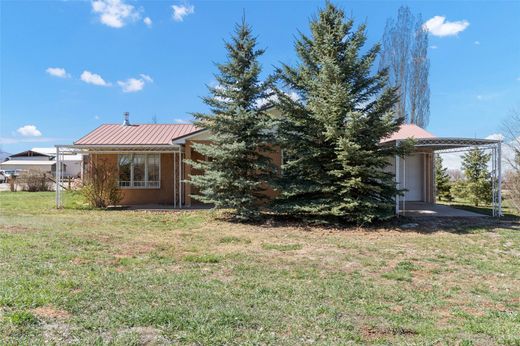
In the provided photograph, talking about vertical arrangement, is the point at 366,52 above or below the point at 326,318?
above

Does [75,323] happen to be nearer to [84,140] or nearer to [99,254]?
[99,254]

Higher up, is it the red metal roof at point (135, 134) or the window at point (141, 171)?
the red metal roof at point (135, 134)

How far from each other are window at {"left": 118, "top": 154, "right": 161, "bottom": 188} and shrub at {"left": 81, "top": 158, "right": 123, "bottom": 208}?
163 cm

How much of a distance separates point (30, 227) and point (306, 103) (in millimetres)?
8640

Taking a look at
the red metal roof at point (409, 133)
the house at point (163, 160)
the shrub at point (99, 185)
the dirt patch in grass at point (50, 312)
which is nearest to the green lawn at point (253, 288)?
the dirt patch in grass at point (50, 312)

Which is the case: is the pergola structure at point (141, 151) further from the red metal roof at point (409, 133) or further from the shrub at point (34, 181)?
the shrub at point (34, 181)

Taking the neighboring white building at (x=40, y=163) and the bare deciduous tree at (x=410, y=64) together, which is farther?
the neighboring white building at (x=40, y=163)

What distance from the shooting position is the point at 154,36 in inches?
622

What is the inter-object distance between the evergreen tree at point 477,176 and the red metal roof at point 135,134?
47.8 feet

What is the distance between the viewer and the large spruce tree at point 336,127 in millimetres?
10773

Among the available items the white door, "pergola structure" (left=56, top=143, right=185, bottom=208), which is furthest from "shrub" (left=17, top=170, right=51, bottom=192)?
the white door

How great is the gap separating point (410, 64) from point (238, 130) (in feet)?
64.3

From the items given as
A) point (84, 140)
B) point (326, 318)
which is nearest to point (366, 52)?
point (326, 318)

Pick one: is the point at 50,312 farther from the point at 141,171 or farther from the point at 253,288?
the point at 141,171
